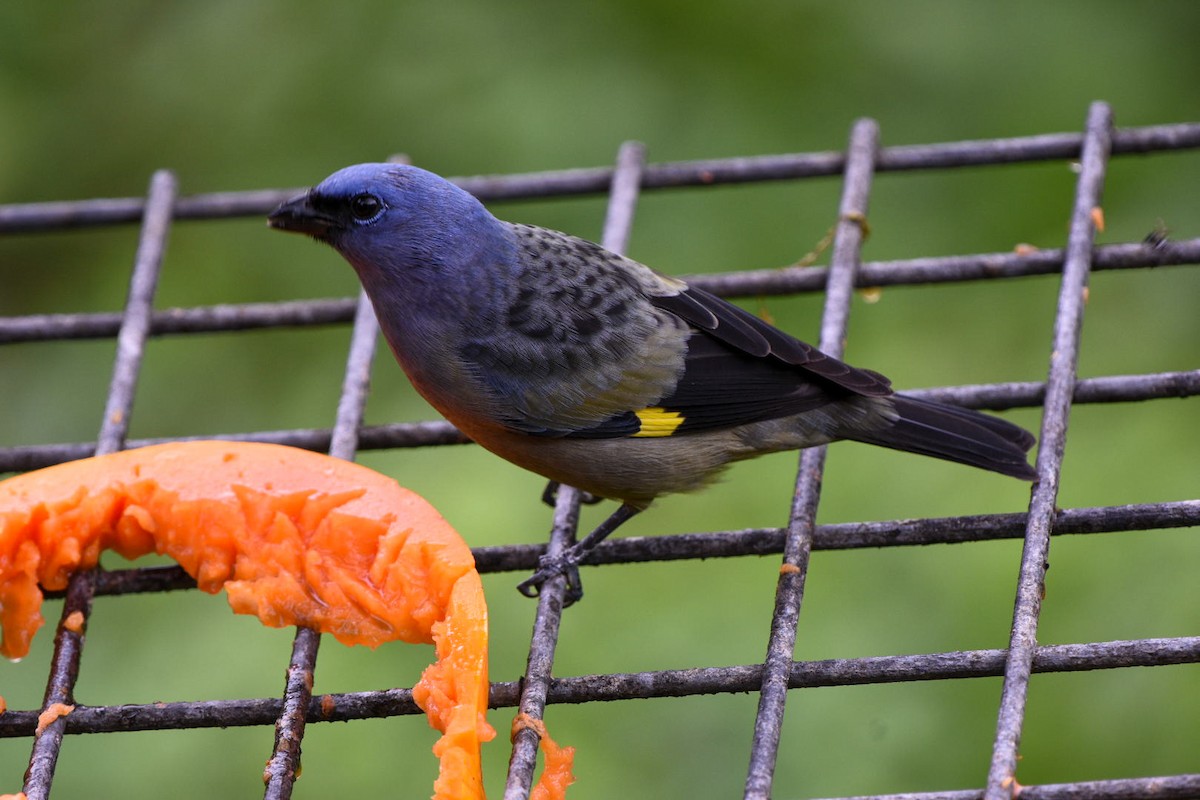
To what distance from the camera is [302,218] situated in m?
3.37

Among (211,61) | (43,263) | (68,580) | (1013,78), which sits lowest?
(68,580)

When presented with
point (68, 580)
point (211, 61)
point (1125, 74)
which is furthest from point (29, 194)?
point (1125, 74)

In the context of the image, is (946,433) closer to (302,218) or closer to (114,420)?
(302,218)

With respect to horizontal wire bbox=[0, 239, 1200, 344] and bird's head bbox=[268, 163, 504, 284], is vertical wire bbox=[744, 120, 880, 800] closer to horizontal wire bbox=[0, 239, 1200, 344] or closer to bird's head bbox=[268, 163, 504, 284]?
horizontal wire bbox=[0, 239, 1200, 344]

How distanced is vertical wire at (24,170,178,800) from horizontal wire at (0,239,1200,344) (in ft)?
0.26

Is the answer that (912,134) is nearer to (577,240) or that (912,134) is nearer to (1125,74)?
(1125,74)

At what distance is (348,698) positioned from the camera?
2.90 metres

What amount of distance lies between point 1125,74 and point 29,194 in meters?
3.61

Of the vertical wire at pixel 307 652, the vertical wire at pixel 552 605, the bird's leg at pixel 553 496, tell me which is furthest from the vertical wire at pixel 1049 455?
the vertical wire at pixel 307 652

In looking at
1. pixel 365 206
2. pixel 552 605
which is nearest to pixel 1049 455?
pixel 552 605

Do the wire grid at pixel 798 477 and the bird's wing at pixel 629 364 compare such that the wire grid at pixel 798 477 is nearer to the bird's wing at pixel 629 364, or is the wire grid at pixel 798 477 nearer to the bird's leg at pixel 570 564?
the bird's leg at pixel 570 564

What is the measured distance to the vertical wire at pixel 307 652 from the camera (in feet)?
8.95

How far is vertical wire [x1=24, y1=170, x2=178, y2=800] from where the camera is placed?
2.82 meters

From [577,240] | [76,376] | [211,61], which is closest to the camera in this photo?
[577,240]
